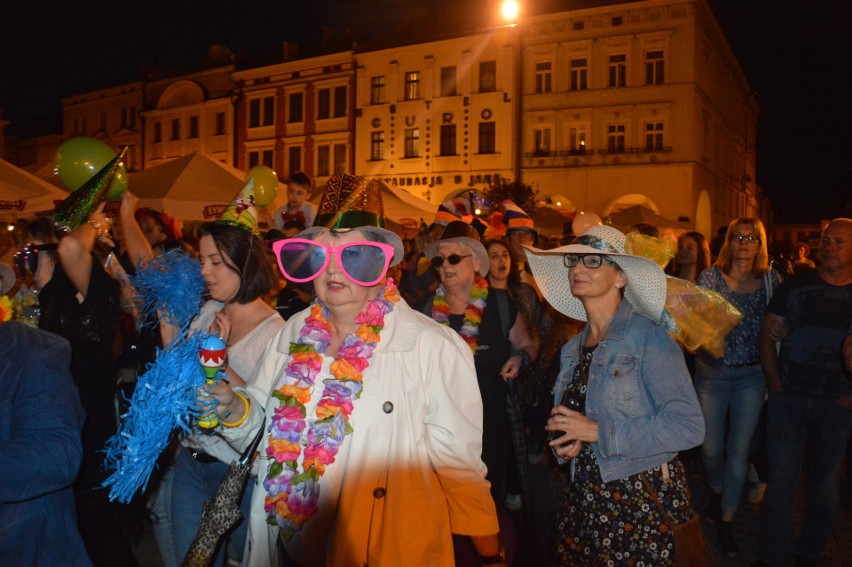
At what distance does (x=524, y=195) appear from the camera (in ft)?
75.3

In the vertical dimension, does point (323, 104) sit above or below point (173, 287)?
above

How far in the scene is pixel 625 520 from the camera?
2.62 m

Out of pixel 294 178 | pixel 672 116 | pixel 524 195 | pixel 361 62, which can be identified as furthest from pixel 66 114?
pixel 294 178

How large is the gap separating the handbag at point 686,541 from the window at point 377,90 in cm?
3071

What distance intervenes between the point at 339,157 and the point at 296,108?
3.92 meters

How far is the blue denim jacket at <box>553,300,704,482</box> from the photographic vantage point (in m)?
2.54

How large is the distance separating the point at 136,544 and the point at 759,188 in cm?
5750

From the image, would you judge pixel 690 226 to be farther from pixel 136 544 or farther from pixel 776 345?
pixel 136 544

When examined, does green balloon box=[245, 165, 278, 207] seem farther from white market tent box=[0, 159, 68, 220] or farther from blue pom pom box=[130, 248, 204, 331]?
blue pom pom box=[130, 248, 204, 331]

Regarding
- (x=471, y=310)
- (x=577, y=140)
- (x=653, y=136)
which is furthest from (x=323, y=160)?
(x=471, y=310)

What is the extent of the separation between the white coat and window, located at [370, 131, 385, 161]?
29.9 meters

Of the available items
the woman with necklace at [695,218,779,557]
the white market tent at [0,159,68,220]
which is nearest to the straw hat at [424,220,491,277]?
the woman with necklace at [695,218,779,557]

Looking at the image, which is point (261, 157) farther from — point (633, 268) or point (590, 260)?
point (633, 268)

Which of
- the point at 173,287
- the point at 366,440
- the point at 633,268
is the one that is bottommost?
the point at 366,440
